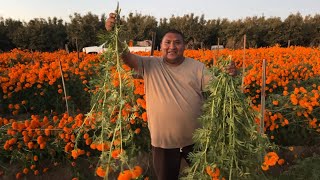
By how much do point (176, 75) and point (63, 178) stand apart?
209cm

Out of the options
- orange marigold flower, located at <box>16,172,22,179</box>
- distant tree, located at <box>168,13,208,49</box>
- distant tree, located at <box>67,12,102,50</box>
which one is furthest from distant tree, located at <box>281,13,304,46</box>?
orange marigold flower, located at <box>16,172,22,179</box>

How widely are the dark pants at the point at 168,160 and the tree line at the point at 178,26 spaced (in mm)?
23002

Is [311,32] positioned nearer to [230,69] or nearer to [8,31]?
Result: [8,31]

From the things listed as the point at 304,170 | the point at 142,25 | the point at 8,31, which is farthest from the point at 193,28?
the point at 304,170

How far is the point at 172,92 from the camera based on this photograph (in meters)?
2.40

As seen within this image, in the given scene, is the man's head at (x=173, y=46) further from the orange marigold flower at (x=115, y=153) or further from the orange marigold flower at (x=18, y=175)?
the orange marigold flower at (x=18, y=175)

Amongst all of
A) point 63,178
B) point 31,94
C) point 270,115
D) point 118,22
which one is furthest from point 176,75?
point 31,94

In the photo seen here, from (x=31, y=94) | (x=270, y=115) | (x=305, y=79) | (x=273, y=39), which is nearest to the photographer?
(x=270, y=115)

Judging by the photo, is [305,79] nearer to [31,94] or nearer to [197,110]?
[197,110]

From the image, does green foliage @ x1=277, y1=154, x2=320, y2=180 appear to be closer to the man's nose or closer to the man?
the man

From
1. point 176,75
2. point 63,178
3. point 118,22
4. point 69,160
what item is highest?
point 118,22

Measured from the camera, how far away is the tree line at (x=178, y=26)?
26016mm

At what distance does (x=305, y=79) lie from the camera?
21.9ft

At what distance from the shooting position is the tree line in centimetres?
2602
